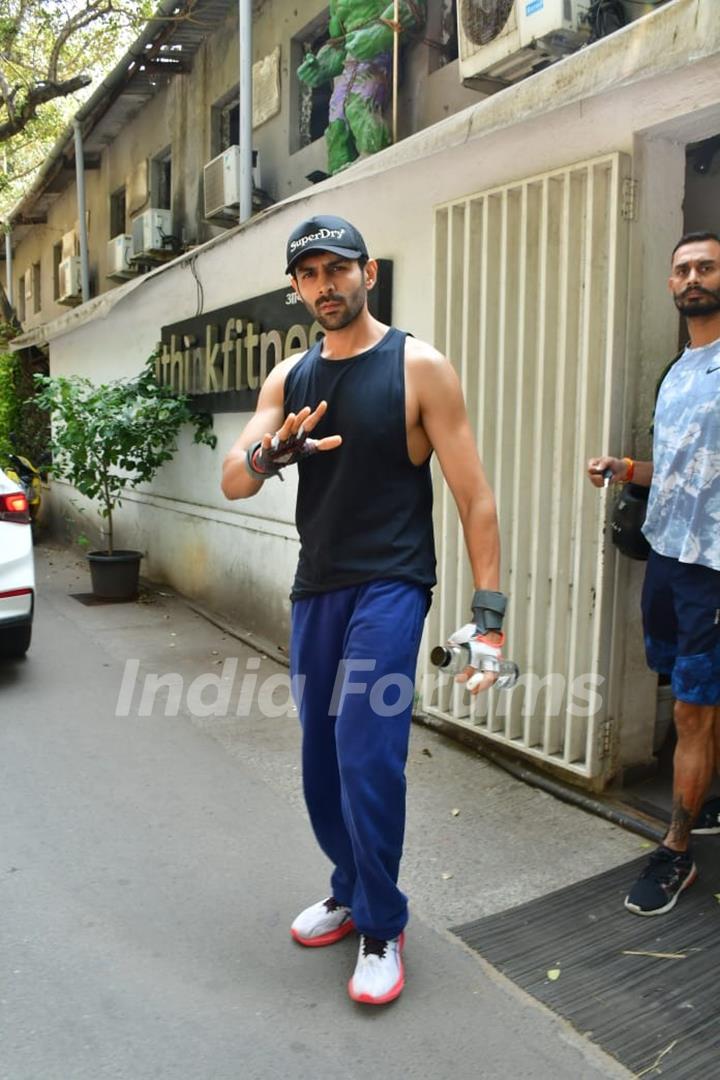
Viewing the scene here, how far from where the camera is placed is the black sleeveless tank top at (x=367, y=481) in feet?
8.35

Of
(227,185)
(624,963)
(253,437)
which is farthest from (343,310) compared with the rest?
(227,185)

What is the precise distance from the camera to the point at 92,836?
3.66m

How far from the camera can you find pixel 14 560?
571 cm

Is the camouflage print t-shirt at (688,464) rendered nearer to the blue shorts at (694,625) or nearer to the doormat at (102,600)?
the blue shorts at (694,625)

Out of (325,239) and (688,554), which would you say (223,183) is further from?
(688,554)

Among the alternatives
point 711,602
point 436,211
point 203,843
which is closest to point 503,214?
point 436,211

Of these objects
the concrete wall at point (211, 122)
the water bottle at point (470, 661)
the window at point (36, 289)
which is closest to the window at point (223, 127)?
the concrete wall at point (211, 122)

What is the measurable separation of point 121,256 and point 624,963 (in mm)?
10936

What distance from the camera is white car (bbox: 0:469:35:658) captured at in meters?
5.69

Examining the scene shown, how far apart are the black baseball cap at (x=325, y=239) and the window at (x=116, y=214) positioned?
1150 centimetres

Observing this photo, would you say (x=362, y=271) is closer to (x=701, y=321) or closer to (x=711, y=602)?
(x=701, y=321)

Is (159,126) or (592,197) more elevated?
(159,126)

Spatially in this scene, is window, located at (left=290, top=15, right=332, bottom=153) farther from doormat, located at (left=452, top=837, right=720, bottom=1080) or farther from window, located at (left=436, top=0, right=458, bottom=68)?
doormat, located at (left=452, top=837, right=720, bottom=1080)

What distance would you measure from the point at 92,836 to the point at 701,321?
2.98m
